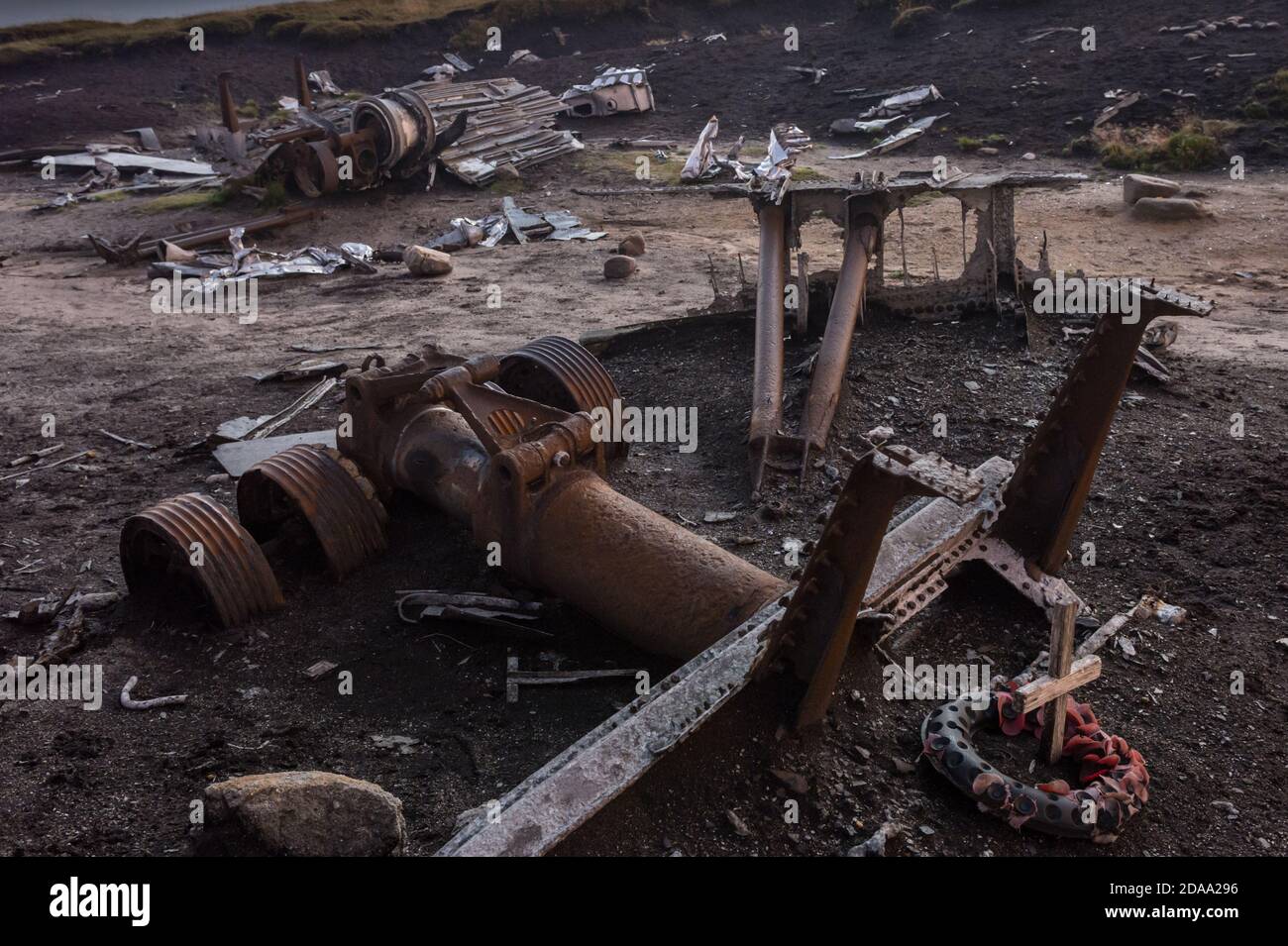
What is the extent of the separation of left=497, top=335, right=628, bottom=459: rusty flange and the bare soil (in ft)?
2.20

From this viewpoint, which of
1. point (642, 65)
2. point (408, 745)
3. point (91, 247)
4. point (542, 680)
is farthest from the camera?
point (642, 65)

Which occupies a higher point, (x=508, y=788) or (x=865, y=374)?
(x=865, y=374)

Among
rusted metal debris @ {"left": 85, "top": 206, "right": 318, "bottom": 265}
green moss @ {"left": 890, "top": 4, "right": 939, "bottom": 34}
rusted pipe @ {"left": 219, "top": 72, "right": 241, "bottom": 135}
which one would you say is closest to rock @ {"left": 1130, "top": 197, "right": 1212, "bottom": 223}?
rusted metal debris @ {"left": 85, "top": 206, "right": 318, "bottom": 265}

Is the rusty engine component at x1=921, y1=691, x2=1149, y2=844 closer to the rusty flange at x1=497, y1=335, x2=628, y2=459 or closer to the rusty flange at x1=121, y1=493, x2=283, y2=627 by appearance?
the rusty flange at x1=497, y1=335, x2=628, y2=459

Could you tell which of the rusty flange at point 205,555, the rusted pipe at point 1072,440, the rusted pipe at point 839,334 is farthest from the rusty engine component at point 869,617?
the rusty flange at point 205,555

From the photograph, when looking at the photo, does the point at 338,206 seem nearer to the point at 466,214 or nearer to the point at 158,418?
the point at 466,214

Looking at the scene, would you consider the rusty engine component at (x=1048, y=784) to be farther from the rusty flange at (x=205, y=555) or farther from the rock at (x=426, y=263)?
the rock at (x=426, y=263)

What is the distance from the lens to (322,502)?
17.4 feet

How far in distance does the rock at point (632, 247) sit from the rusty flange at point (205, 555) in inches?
311

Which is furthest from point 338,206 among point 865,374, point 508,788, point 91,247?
point 508,788

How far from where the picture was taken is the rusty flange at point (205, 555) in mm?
4867

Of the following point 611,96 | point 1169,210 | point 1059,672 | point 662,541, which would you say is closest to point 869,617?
point 1059,672

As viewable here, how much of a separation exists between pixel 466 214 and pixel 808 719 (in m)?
12.4

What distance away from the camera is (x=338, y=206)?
1497 cm
